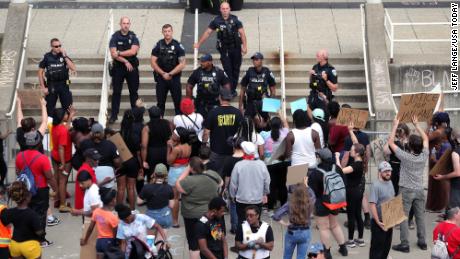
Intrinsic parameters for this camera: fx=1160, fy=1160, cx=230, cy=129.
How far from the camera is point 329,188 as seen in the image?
48.9 ft

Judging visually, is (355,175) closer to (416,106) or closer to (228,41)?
(416,106)

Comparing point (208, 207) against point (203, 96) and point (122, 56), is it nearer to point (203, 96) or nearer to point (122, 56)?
point (203, 96)

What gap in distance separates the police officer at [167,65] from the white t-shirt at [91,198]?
527 cm

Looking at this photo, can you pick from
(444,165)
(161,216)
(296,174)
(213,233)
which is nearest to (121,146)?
(161,216)

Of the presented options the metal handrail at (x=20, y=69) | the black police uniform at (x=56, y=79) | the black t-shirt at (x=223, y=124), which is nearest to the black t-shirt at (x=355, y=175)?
the black t-shirt at (x=223, y=124)

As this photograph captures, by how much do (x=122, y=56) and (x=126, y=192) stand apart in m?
3.15

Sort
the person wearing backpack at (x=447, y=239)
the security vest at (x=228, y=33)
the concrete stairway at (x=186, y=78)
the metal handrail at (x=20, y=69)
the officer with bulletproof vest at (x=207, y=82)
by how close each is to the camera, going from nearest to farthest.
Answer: the person wearing backpack at (x=447, y=239)
the officer with bulletproof vest at (x=207, y=82)
the security vest at (x=228, y=33)
the metal handrail at (x=20, y=69)
the concrete stairway at (x=186, y=78)

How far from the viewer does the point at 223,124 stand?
16359 millimetres

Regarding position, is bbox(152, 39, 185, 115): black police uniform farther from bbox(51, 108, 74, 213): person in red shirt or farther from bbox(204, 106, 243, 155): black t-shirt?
bbox(204, 106, 243, 155): black t-shirt

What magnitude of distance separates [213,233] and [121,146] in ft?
11.2

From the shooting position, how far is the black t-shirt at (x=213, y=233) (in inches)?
523

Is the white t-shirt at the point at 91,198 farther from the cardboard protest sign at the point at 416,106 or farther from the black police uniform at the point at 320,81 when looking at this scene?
the black police uniform at the point at 320,81

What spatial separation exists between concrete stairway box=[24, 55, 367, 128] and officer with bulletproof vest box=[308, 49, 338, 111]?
1.87 meters

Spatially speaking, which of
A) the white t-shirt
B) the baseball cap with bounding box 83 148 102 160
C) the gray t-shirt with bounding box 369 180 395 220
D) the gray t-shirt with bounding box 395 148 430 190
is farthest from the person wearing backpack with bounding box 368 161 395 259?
the baseball cap with bounding box 83 148 102 160
